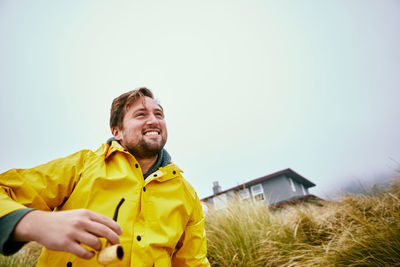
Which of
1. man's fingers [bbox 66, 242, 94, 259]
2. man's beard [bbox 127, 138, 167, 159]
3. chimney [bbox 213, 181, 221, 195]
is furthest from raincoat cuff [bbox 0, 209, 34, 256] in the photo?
chimney [bbox 213, 181, 221, 195]

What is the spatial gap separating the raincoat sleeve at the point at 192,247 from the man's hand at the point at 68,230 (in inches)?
51.4

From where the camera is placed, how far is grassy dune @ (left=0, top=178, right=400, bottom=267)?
6.50ft

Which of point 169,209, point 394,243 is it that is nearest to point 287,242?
point 394,243

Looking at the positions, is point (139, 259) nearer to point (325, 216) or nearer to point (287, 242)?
point (287, 242)

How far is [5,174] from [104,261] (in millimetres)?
946

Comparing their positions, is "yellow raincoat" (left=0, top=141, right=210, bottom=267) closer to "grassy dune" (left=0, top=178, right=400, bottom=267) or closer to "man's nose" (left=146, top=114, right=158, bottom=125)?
"man's nose" (left=146, top=114, right=158, bottom=125)

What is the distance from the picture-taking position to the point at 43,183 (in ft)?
4.21

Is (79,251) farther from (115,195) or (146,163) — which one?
→ (146,163)

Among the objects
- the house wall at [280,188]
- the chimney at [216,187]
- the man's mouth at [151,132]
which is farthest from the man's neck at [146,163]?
the chimney at [216,187]

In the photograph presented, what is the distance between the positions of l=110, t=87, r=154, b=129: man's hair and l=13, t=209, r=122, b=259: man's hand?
4.76ft

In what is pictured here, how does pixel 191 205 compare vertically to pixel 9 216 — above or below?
below

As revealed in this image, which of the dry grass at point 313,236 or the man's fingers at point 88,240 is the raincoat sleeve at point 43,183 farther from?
the dry grass at point 313,236

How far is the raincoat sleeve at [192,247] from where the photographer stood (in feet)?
6.31

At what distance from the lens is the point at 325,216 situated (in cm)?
336
